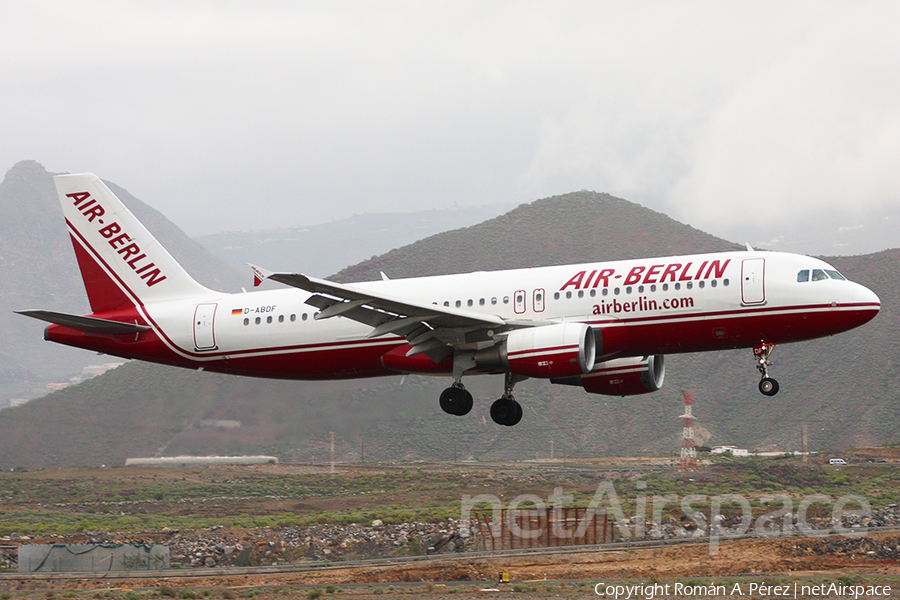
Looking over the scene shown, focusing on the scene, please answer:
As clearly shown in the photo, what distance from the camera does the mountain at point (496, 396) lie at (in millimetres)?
53438

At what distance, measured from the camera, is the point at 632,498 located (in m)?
57.9

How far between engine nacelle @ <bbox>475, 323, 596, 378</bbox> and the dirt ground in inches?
280

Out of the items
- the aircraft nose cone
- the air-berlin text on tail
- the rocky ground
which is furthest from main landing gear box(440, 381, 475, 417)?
the aircraft nose cone

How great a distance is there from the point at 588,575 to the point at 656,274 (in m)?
12.2

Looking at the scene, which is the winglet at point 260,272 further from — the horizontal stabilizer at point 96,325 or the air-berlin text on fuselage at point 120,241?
the air-berlin text on fuselage at point 120,241

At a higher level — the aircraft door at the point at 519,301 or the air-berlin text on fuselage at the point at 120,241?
the air-berlin text on fuselage at the point at 120,241

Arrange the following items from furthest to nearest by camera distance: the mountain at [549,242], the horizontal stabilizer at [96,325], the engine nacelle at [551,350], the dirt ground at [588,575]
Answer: the mountain at [549,242]
the horizontal stabilizer at [96,325]
the dirt ground at [588,575]
the engine nacelle at [551,350]

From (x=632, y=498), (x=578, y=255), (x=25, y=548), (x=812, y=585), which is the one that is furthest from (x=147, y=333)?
(x=578, y=255)

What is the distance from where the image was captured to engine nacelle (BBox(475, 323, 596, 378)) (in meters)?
33.9

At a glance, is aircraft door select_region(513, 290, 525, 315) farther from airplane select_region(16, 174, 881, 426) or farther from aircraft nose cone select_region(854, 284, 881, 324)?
aircraft nose cone select_region(854, 284, 881, 324)

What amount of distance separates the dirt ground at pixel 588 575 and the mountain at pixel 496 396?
723 centimetres

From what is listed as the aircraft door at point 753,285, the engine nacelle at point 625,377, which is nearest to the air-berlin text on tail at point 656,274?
the aircraft door at point 753,285

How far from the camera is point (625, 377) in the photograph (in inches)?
1542

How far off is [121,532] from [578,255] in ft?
378
